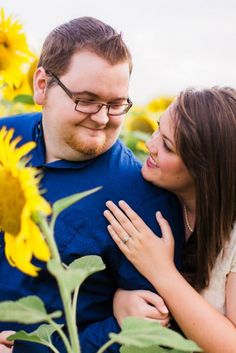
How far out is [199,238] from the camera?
5.33 ft

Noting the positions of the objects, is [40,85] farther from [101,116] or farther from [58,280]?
[58,280]

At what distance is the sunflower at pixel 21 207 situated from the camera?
2.89 ft

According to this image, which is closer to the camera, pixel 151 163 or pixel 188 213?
pixel 151 163

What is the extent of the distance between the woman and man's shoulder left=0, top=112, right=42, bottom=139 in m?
0.37

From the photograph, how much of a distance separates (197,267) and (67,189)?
362 mm

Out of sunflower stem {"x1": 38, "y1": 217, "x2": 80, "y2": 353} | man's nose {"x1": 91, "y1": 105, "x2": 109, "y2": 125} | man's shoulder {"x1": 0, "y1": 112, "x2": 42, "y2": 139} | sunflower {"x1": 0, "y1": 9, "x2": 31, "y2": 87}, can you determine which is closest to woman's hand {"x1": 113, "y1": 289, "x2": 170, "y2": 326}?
man's nose {"x1": 91, "y1": 105, "x2": 109, "y2": 125}

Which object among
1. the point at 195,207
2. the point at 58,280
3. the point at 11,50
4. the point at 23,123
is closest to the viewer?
the point at 58,280

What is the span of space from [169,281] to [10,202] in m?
0.67

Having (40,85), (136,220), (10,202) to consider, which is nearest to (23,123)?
(40,85)

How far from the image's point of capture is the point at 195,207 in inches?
64.5

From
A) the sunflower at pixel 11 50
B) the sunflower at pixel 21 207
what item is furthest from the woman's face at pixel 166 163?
the sunflower at pixel 11 50

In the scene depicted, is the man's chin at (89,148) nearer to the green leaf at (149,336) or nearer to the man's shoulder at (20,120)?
the man's shoulder at (20,120)

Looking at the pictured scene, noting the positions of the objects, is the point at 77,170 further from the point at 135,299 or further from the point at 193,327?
the point at 193,327

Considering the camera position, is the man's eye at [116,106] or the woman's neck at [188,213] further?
the woman's neck at [188,213]
